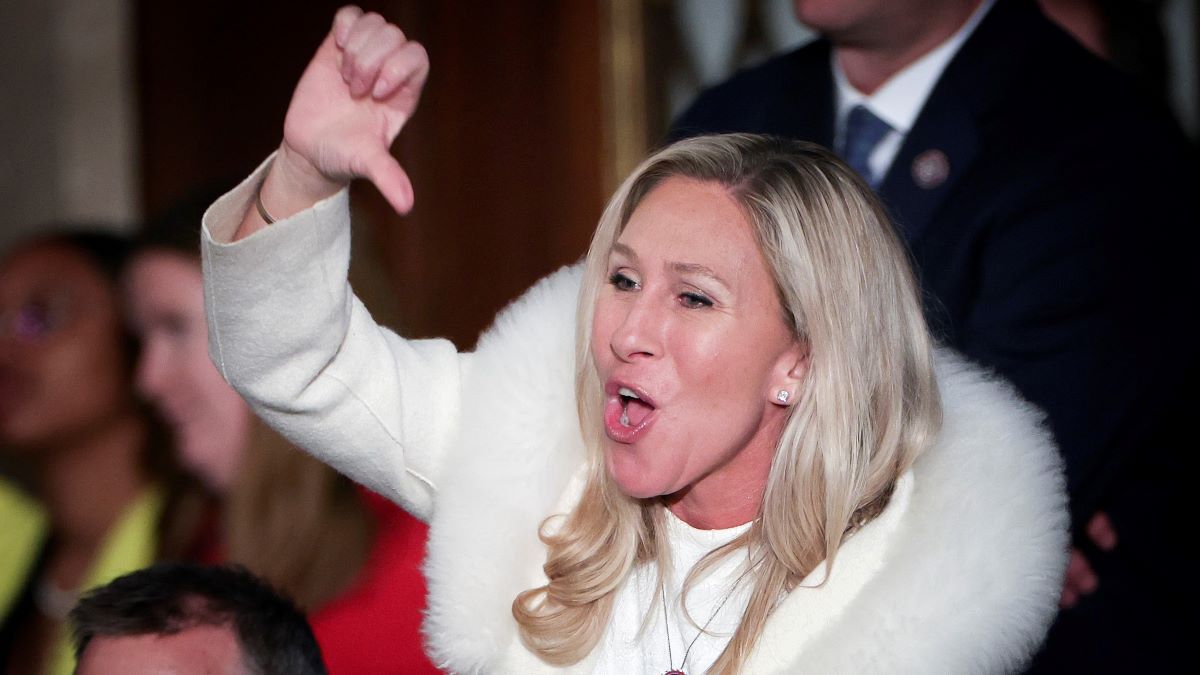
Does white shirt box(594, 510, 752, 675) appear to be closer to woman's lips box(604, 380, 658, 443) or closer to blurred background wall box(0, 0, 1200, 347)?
woman's lips box(604, 380, 658, 443)

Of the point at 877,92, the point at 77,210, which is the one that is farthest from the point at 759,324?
the point at 77,210

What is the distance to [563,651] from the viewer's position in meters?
1.74

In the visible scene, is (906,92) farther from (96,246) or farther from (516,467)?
(96,246)

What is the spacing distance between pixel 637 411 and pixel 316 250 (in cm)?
39

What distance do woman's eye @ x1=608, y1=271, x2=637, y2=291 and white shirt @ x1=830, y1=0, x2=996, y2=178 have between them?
757 mm

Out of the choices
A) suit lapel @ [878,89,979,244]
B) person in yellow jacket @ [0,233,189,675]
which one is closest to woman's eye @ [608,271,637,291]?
suit lapel @ [878,89,979,244]

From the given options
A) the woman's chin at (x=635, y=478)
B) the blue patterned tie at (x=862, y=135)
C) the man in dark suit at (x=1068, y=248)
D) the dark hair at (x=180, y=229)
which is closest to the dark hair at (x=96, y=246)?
the dark hair at (x=180, y=229)

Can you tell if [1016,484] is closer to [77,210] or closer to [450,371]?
[450,371]

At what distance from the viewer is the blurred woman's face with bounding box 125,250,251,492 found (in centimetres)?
274

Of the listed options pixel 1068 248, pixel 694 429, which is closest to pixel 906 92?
pixel 1068 248

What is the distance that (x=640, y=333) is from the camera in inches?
65.2

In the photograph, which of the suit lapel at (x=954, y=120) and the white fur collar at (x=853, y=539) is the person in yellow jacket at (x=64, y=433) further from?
the suit lapel at (x=954, y=120)

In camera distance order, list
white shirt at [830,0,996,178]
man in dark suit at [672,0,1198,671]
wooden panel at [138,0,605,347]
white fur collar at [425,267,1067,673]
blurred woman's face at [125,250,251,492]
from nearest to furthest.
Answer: white fur collar at [425,267,1067,673], man in dark suit at [672,0,1198,671], white shirt at [830,0,996,178], blurred woman's face at [125,250,251,492], wooden panel at [138,0,605,347]

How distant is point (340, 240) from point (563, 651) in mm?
518
